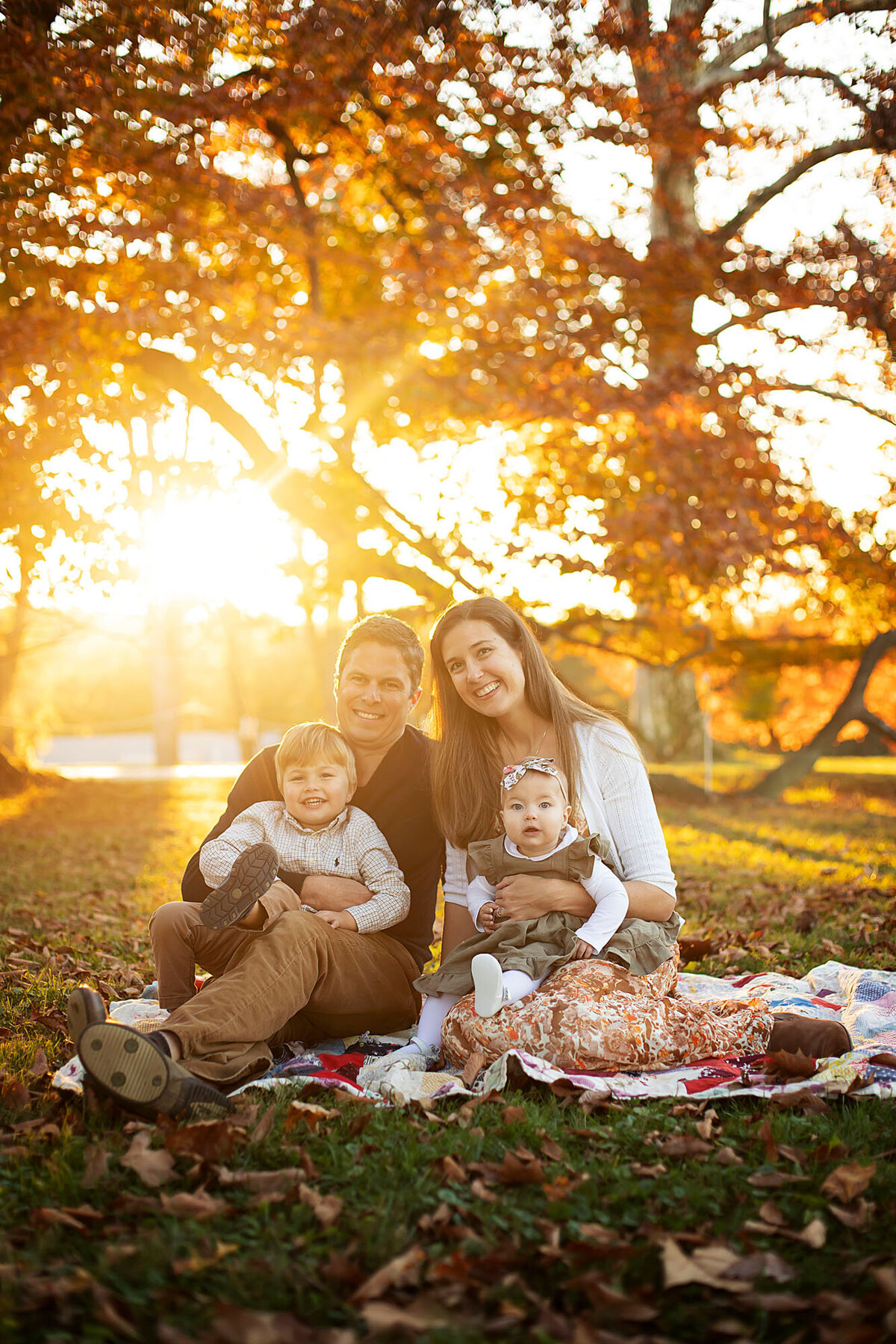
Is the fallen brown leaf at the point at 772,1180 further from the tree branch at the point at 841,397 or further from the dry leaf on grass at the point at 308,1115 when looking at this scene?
the tree branch at the point at 841,397

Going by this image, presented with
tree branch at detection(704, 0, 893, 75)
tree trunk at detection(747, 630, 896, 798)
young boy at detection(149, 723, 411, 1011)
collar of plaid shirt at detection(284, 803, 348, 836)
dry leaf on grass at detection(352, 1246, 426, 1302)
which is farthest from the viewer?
tree trunk at detection(747, 630, 896, 798)

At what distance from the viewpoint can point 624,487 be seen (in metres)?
10.2

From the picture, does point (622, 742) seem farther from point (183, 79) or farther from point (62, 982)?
point (183, 79)

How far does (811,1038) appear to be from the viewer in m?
3.46

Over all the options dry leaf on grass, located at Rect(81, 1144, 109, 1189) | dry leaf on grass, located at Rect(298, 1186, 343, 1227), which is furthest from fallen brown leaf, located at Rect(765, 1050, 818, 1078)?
dry leaf on grass, located at Rect(81, 1144, 109, 1189)

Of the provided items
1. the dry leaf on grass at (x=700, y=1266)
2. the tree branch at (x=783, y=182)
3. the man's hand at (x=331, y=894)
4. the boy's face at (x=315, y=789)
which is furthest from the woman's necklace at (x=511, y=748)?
the tree branch at (x=783, y=182)

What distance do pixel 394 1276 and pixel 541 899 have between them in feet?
5.16

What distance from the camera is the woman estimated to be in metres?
3.34

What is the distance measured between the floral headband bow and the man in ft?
1.75

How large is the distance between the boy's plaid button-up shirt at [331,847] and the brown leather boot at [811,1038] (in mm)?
1391

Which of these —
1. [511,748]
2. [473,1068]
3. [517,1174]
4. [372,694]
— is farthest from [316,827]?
[517,1174]

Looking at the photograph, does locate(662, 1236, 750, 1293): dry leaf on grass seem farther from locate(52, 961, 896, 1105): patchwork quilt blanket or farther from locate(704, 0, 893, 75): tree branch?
locate(704, 0, 893, 75): tree branch

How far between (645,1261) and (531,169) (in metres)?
8.16

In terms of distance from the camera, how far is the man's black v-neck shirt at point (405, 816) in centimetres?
408
